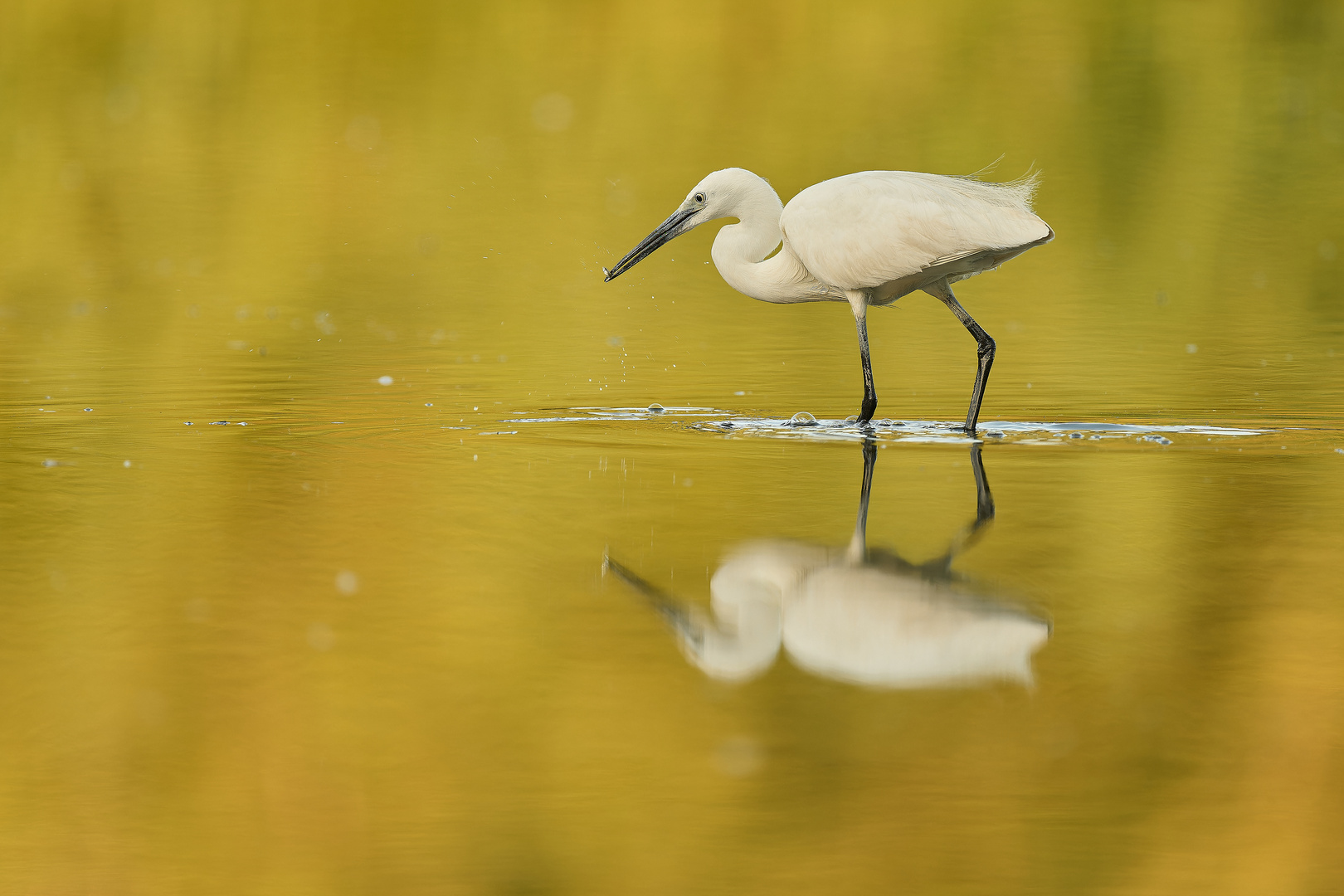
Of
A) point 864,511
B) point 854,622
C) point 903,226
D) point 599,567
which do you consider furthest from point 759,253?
point 854,622

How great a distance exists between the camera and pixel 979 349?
380 inches

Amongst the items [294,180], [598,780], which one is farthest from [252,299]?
[598,780]

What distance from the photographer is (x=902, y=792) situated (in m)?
3.76

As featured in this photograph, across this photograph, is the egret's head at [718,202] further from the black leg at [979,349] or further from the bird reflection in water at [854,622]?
the bird reflection in water at [854,622]

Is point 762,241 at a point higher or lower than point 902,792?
higher

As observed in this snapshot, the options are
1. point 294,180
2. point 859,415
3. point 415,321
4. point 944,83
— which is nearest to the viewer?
point 859,415

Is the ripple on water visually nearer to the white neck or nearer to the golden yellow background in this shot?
the golden yellow background

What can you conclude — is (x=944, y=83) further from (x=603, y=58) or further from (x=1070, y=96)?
(x=603, y=58)

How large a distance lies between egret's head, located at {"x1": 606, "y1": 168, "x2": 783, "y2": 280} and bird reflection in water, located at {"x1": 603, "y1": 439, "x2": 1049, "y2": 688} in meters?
4.24

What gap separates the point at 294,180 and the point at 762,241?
16.6 metres

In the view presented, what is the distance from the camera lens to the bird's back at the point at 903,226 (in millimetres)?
8828

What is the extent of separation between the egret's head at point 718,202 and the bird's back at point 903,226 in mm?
511

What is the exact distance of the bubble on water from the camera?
9.35 metres

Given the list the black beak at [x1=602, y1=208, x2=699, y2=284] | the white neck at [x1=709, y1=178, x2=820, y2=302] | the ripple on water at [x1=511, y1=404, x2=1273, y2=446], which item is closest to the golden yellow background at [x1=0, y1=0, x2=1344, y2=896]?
the ripple on water at [x1=511, y1=404, x2=1273, y2=446]
